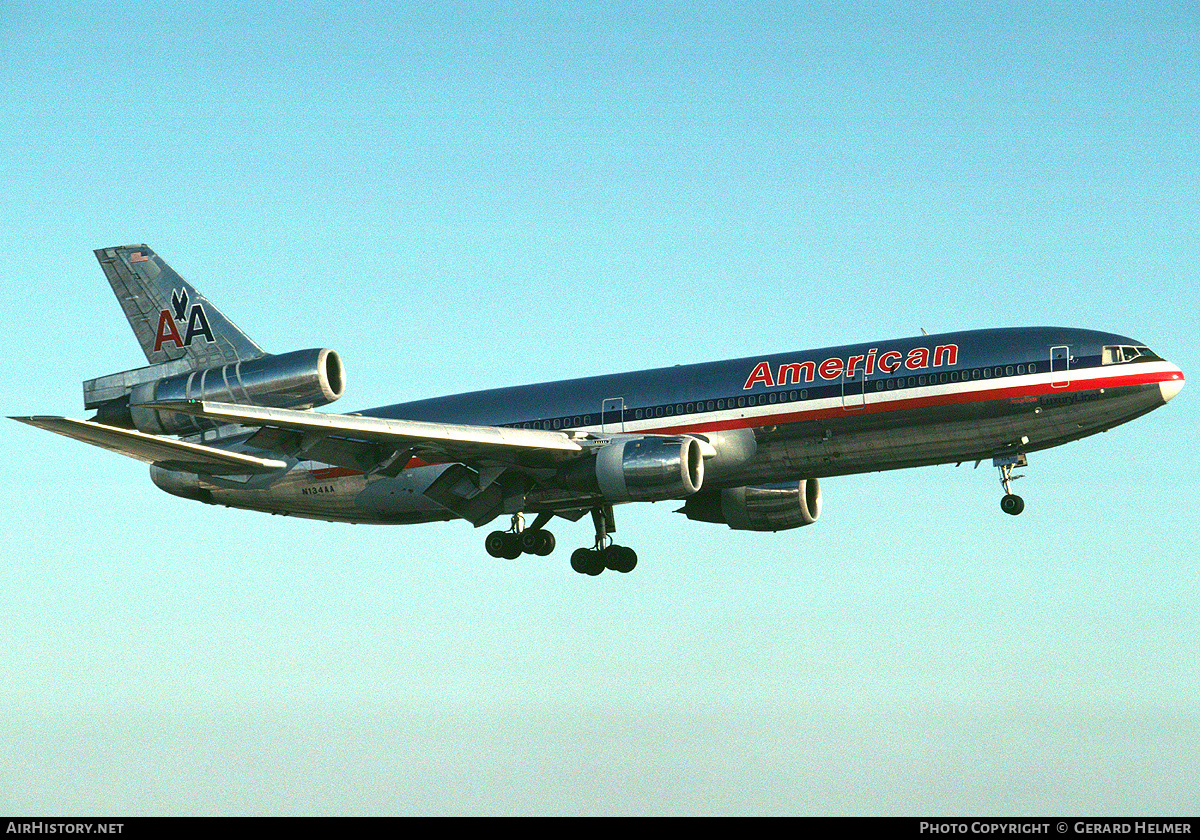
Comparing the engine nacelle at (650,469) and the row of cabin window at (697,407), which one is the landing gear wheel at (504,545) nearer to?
the row of cabin window at (697,407)

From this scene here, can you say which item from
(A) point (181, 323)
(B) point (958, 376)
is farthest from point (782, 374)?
(A) point (181, 323)

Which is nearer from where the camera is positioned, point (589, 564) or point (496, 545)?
point (496, 545)

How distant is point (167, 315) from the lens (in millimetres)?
52312

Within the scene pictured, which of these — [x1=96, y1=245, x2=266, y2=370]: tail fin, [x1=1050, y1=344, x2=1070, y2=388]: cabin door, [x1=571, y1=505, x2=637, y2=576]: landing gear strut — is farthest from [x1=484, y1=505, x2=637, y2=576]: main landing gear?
[x1=1050, y1=344, x2=1070, y2=388]: cabin door

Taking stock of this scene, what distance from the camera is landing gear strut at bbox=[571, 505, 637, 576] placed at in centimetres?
5153

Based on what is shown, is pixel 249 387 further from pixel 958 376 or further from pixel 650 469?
pixel 958 376

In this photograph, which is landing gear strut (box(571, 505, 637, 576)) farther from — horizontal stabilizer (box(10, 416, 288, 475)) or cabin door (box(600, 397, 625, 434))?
horizontal stabilizer (box(10, 416, 288, 475))

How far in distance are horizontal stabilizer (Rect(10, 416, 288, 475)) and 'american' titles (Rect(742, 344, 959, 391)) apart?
58.9ft

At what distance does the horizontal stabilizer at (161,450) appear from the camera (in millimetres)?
40062

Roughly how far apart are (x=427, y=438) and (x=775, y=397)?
1100 cm

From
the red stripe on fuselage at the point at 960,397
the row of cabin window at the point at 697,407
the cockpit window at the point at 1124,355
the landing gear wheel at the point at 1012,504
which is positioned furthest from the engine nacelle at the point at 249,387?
the cockpit window at the point at 1124,355

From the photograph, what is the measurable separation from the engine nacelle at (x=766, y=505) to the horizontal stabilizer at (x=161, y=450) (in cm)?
1613
